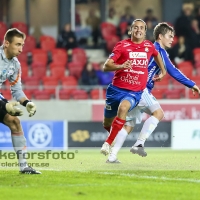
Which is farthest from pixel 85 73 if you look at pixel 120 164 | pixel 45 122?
pixel 120 164

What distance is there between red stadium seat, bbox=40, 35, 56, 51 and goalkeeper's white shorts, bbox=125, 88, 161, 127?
11.7m

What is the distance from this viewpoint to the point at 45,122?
1745 cm

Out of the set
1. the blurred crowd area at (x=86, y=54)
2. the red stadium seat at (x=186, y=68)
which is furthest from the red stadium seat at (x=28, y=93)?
the red stadium seat at (x=186, y=68)

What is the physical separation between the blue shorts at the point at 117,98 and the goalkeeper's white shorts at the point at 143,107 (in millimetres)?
306

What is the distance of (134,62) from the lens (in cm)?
1030

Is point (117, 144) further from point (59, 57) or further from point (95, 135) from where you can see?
point (59, 57)

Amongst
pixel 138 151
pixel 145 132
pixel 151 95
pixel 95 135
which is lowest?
pixel 95 135

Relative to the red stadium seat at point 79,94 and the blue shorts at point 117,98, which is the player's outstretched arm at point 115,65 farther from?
the red stadium seat at point 79,94

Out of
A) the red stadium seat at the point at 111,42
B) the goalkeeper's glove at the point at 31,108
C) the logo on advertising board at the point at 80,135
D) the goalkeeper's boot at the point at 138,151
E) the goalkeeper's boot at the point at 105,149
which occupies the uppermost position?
the red stadium seat at the point at 111,42

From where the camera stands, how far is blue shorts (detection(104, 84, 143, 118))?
33.9 feet

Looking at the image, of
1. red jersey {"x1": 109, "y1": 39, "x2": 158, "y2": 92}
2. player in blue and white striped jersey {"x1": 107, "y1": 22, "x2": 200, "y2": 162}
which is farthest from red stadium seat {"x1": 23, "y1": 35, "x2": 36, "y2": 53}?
red jersey {"x1": 109, "y1": 39, "x2": 158, "y2": 92}

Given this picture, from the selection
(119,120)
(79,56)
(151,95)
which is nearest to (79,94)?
(79,56)

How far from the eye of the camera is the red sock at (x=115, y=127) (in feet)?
33.5

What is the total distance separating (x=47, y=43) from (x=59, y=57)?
113 centimetres
